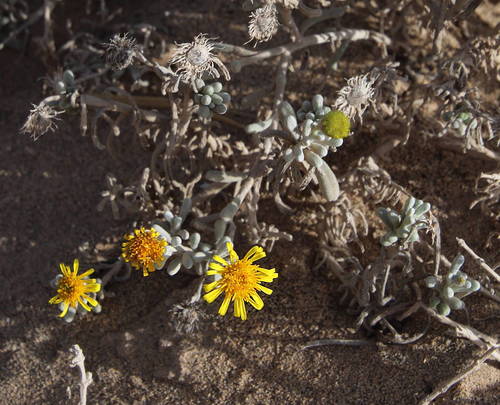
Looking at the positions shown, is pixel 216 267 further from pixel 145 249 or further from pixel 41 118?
pixel 41 118

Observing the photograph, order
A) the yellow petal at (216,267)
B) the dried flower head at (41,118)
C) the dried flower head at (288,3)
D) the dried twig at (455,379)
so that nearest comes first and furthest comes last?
the dried twig at (455,379)
the yellow petal at (216,267)
the dried flower head at (288,3)
the dried flower head at (41,118)

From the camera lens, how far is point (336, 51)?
105 inches

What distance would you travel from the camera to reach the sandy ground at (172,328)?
212 centimetres

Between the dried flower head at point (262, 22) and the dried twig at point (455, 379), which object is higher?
the dried flower head at point (262, 22)

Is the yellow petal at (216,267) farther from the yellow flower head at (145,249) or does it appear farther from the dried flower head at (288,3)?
the dried flower head at (288,3)

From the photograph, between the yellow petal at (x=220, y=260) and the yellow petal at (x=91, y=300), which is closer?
the yellow petal at (x=220, y=260)

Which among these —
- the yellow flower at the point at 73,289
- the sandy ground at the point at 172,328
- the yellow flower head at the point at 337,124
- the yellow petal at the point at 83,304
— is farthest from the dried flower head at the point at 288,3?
the yellow petal at the point at 83,304

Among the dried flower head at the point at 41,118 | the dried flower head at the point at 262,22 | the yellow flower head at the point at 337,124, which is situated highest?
the dried flower head at the point at 262,22

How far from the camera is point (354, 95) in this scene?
7.17ft

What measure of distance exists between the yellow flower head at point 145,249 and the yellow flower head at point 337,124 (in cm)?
68

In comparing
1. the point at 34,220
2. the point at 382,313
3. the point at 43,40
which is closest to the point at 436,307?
the point at 382,313

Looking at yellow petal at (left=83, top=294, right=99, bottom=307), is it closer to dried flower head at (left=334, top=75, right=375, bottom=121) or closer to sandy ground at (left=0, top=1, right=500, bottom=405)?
sandy ground at (left=0, top=1, right=500, bottom=405)

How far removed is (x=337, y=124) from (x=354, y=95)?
22 cm

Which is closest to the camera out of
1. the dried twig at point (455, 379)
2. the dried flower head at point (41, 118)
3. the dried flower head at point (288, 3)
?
the dried twig at point (455, 379)
